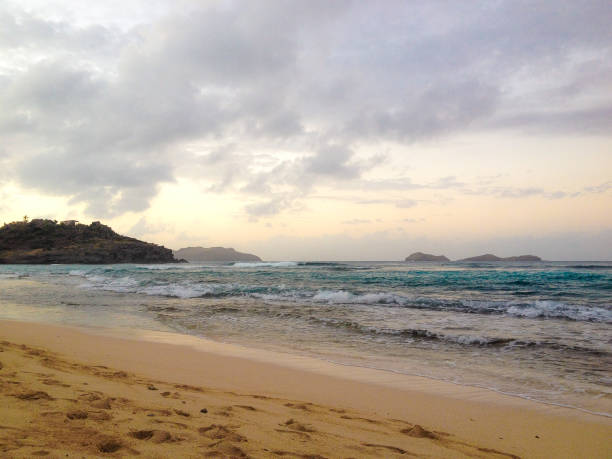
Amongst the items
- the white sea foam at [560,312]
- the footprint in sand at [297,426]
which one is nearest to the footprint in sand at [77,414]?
the footprint in sand at [297,426]

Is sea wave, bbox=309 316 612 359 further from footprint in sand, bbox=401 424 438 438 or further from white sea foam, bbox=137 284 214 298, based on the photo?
white sea foam, bbox=137 284 214 298

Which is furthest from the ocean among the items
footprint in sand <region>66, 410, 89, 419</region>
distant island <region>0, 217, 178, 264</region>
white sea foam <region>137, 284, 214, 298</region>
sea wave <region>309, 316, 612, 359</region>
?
distant island <region>0, 217, 178, 264</region>

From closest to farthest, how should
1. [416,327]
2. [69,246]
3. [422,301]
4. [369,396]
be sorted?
[369,396] < [416,327] < [422,301] < [69,246]

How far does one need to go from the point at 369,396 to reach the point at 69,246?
100620 millimetres

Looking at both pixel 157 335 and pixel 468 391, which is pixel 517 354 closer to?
pixel 468 391

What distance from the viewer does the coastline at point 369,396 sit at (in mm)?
3289

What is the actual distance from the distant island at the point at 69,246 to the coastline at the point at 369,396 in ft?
288

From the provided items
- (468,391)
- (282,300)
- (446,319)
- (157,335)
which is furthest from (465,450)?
(282,300)

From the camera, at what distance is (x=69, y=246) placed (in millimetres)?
87688

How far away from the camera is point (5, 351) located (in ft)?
18.2

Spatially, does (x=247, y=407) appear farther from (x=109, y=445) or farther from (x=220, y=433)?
(x=109, y=445)

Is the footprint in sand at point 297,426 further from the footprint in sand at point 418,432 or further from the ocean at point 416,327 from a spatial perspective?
the ocean at point 416,327

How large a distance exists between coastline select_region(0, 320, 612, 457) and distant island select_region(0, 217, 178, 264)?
8778 cm

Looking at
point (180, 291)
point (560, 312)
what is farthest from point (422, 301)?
point (180, 291)
